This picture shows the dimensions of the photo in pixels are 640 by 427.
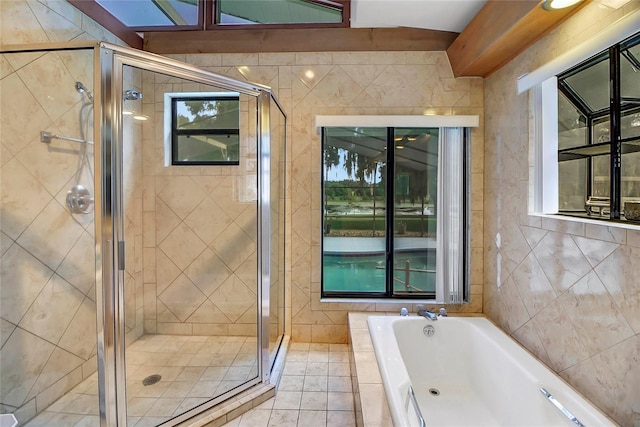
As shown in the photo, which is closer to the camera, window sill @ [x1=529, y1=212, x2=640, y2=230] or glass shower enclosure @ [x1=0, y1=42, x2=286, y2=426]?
window sill @ [x1=529, y1=212, x2=640, y2=230]

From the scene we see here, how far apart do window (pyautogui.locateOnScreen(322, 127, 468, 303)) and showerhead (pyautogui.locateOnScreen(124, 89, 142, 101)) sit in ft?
4.36

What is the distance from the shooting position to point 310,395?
184cm

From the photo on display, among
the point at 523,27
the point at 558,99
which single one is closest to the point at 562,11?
the point at 523,27

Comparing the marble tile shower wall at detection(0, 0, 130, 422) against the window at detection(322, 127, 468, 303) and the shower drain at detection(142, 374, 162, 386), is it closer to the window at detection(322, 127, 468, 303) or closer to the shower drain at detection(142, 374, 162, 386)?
the shower drain at detection(142, 374, 162, 386)

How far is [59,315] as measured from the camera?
5.31ft

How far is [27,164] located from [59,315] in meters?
0.84

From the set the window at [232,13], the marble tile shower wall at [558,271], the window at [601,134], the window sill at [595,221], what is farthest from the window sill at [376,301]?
the window at [232,13]

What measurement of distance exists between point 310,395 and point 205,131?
2.00 meters

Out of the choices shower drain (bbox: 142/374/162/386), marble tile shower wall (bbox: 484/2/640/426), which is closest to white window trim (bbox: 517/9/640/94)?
marble tile shower wall (bbox: 484/2/640/426)

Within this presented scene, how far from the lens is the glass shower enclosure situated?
137 cm

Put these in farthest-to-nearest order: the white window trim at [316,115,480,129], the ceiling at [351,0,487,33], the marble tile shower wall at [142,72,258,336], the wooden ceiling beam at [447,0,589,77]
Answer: the white window trim at [316,115,480,129], the marble tile shower wall at [142,72,258,336], the ceiling at [351,0,487,33], the wooden ceiling beam at [447,0,589,77]

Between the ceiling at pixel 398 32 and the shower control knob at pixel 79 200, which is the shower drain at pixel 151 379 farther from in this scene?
the ceiling at pixel 398 32

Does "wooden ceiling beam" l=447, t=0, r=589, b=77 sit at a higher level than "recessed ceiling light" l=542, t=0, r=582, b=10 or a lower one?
higher

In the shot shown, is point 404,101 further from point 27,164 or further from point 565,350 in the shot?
point 27,164
